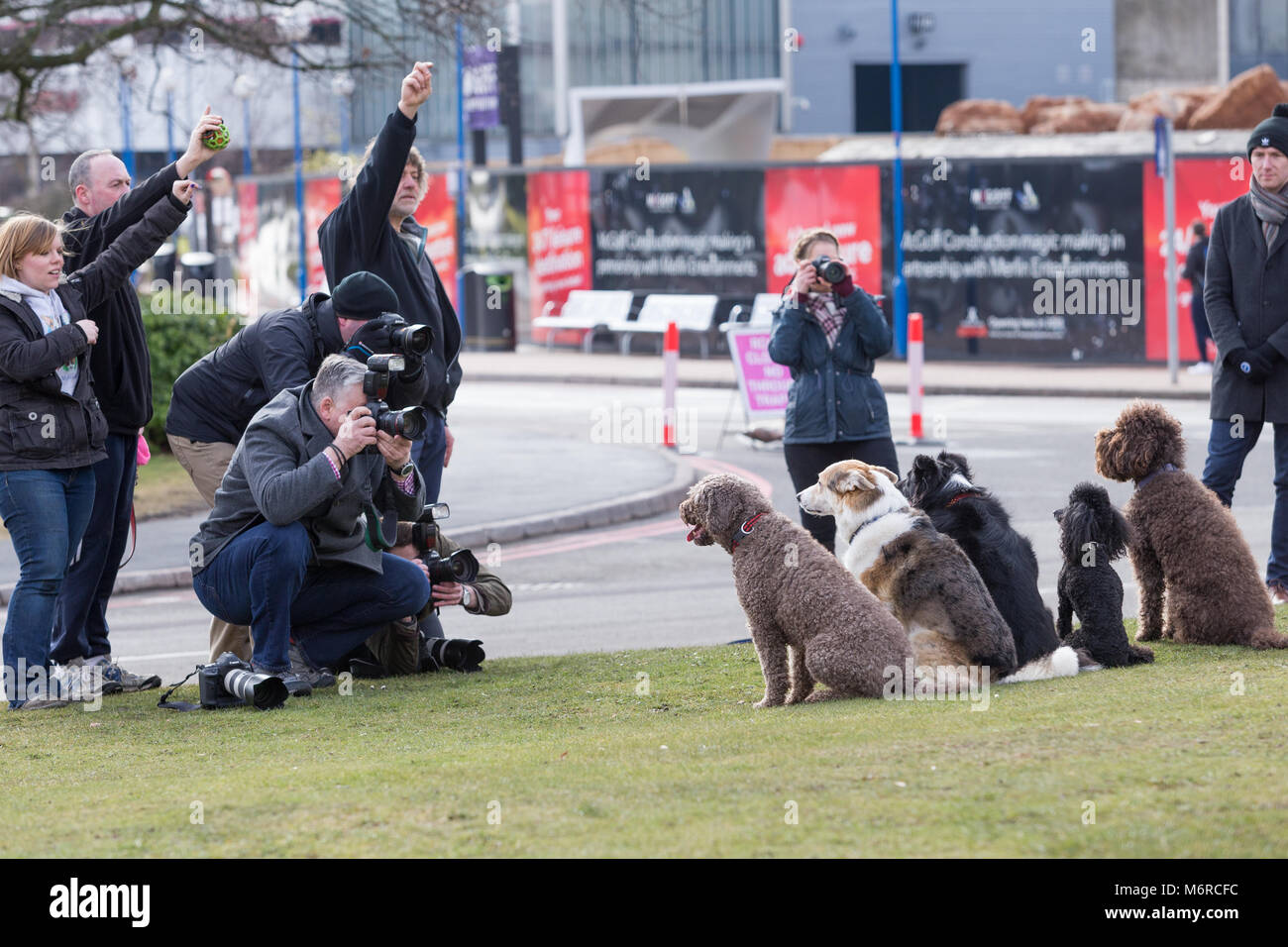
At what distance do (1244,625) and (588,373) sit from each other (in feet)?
63.2

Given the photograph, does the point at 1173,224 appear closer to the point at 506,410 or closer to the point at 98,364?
the point at 506,410

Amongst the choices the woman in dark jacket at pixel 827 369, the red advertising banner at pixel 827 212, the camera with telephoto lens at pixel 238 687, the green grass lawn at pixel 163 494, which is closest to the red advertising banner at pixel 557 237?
the red advertising banner at pixel 827 212

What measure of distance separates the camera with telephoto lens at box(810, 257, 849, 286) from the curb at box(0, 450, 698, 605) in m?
4.80

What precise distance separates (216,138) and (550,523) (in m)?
6.54

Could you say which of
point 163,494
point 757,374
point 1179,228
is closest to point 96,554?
point 163,494

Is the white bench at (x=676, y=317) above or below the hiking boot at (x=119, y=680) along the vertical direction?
above

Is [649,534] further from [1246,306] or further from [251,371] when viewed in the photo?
[251,371]

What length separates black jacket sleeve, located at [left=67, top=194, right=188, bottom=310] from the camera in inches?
269

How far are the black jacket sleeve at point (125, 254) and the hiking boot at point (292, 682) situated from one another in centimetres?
164

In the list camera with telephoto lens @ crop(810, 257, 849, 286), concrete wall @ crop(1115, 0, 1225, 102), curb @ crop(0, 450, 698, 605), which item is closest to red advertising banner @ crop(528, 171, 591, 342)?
curb @ crop(0, 450, 698, 605)

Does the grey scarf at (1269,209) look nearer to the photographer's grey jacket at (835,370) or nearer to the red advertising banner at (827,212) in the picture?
the photographer's grey jacket at (835,370)

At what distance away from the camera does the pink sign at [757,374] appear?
17.2m

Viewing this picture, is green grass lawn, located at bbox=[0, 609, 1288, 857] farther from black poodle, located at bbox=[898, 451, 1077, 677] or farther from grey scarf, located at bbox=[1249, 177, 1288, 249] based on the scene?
grey scarf, located at bbox=[1249, 177, 1288, 249]

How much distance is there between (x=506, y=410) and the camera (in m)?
21.8
